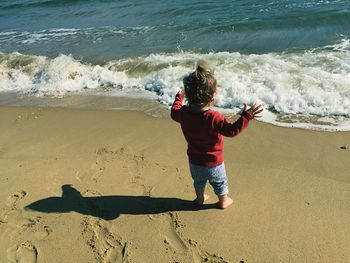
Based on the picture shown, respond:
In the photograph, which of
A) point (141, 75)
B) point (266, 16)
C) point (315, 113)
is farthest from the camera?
point (266, 16)

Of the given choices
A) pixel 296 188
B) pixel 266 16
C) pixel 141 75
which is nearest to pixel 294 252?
pixel 296 188

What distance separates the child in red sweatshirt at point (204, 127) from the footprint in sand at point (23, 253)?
1500 mm

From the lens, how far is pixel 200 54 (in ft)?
30.0

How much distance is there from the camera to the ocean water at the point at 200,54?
6.24 m

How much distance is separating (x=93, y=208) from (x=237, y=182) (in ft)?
4.71

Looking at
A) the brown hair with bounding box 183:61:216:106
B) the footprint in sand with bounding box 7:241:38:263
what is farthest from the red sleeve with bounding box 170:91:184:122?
the footprint in sand with bounding box 7:241:38:263

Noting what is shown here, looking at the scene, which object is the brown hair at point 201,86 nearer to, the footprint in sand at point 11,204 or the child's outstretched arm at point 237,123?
the child's outstretched arm at point 237,123

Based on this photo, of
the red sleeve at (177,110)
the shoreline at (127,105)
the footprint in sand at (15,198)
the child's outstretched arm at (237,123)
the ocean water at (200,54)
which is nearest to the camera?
the child's outstretched arm at (237,123)

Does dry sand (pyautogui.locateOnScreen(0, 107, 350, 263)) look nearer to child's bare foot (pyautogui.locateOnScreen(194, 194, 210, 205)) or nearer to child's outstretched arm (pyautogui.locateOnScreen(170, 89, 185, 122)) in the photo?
child's bare foot (pyautogui.locateOnScreen(194, 194, 210, 205))

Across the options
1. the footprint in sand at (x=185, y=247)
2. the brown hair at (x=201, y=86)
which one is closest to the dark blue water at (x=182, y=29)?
the brown hair at (x=201, y=86)

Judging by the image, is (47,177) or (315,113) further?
(315,113)

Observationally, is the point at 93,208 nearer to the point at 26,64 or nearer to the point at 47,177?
the point at 47,177

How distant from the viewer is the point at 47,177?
4.64 meters

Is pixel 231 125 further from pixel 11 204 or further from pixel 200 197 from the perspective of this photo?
pixel 11 204
